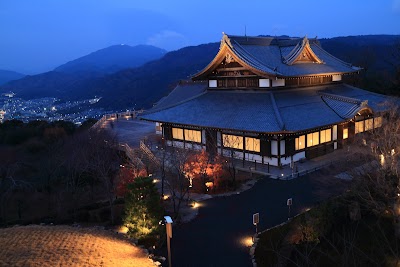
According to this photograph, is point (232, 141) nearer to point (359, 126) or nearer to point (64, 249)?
point (359, 126)

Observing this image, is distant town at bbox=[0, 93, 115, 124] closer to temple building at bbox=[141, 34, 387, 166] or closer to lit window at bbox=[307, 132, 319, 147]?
temple building at bbox=[141, 34, 387, 166]

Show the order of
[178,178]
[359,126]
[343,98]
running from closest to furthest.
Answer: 1. [178,178]
2. [343,98]
3. [359,126]

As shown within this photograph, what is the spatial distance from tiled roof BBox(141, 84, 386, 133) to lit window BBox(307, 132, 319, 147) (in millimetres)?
1355

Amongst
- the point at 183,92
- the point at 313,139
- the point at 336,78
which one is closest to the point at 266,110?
the point at 313,139

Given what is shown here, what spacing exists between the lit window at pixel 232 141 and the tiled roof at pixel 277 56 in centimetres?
546

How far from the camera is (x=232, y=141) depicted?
2866cm

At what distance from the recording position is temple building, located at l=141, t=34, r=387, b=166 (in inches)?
1043

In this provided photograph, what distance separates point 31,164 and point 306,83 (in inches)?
987

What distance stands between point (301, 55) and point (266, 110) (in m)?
7.97

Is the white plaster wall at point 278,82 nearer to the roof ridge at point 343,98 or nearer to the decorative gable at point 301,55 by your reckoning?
the decorative gable at point 301,55

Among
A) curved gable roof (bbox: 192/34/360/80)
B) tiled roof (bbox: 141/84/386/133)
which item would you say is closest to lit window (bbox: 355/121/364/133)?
tiled roof (bbox: 141/84/386/133)

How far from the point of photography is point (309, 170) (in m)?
24.9

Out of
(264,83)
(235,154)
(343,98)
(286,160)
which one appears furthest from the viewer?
(264,83)

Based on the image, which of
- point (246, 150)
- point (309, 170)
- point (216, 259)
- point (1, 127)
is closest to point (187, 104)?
point (246, 150)
